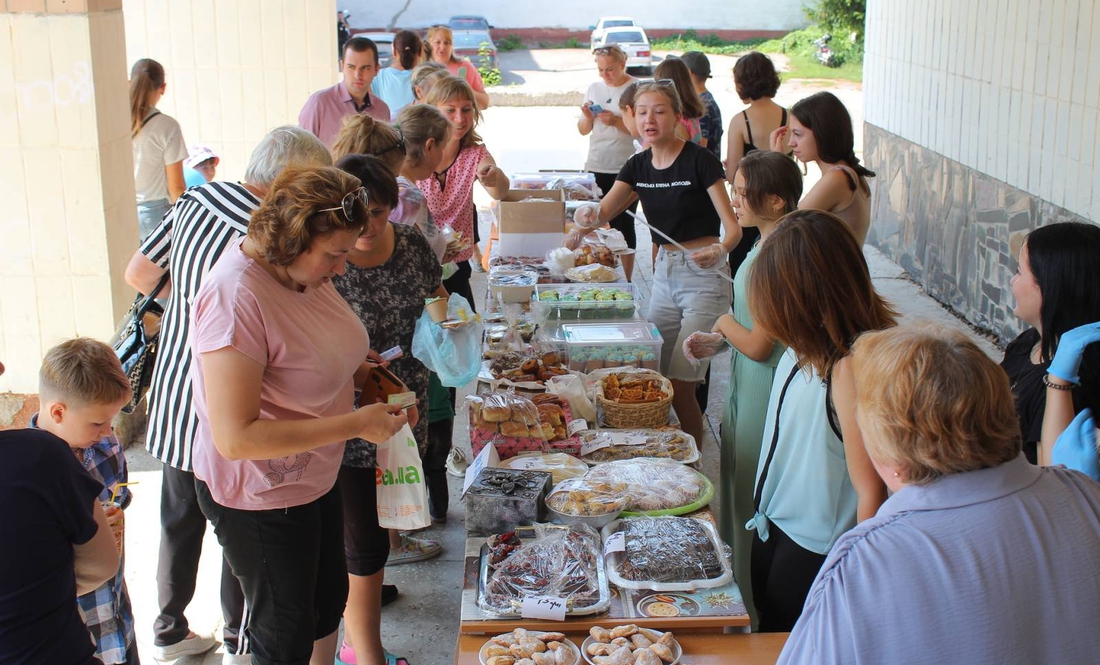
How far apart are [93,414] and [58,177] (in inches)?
93.4

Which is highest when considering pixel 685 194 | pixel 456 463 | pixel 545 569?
pixel 685 194

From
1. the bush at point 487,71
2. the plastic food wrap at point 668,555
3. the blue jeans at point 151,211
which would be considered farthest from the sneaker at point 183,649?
the bush at point 487,71

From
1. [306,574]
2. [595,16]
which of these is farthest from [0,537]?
[595,16]

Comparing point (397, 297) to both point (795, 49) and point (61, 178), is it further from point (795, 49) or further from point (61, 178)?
point (795, 49)

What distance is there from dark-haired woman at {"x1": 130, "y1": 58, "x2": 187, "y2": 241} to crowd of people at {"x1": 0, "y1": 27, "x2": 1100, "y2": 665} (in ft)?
7.61

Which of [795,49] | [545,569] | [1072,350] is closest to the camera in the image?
[1072,350]

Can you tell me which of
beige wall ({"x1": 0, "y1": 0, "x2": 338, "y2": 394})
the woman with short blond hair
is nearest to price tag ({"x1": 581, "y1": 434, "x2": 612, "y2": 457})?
the woman with short blond hair

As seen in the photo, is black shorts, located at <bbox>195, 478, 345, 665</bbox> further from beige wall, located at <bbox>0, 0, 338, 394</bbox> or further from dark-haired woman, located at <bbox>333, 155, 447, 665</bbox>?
beige wall, located at <bbox>0, 0, 338, 394</bbox>

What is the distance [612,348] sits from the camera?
13.1 ft

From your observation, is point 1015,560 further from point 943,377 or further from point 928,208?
point 928,208

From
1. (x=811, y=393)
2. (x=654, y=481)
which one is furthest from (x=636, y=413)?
(x=811, y=393)

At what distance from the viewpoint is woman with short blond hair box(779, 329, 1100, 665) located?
54.4 inches

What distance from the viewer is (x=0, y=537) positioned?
1.85 m

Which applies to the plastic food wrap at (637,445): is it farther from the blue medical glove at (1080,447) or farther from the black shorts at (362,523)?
the blue medical glove at (1080,447)
